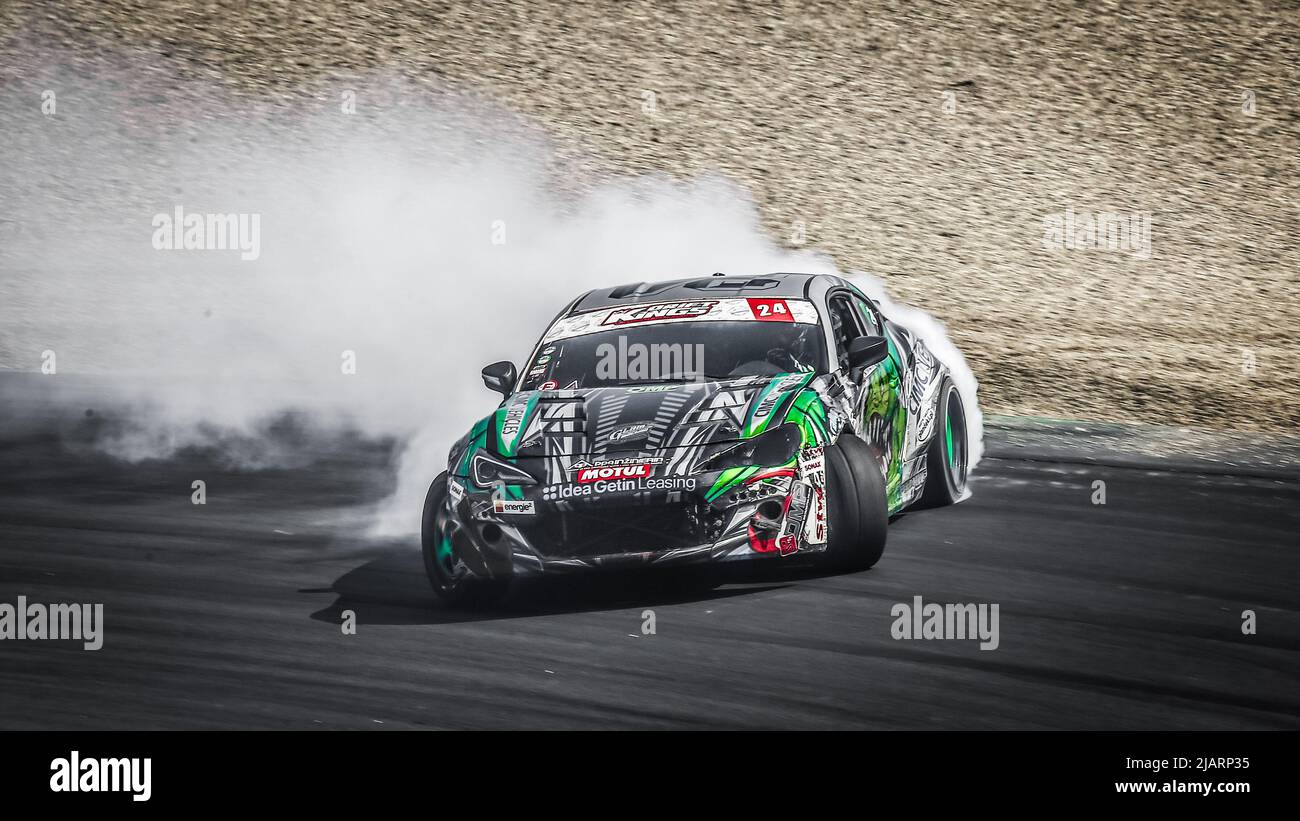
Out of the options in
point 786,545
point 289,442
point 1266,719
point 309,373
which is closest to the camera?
point 1266,719

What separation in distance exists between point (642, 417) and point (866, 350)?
A: 1.39 meters

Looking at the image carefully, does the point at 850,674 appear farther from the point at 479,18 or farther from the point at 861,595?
the point at 479,18

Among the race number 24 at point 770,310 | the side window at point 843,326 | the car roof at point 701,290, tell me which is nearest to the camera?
the side window at point 843,326

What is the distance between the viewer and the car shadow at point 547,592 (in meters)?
8.26

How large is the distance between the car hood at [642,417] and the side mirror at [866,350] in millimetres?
323

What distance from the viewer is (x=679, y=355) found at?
9188 mm

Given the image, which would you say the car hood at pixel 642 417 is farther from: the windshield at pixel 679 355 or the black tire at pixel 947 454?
the black tire at pixel 947 454

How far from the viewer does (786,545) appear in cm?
809

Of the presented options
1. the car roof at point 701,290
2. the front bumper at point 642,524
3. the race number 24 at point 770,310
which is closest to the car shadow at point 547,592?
the front bumper at point 642,524

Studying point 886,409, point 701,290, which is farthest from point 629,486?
point 701,290

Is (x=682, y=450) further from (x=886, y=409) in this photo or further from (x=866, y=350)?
(x=886, y=409)

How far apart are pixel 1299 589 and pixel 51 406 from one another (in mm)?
10265

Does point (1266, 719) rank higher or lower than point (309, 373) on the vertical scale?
lower

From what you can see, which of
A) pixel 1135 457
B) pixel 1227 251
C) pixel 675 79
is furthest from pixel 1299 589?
pixel 675 79
